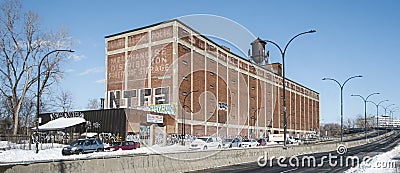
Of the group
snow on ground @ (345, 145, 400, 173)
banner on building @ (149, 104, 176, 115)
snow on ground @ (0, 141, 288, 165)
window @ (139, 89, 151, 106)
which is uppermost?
window @ (139, 89, 151, 106)

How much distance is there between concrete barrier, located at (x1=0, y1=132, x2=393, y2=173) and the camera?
1265 centimetres

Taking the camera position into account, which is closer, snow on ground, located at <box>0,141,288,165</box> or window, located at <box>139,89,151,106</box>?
snow on ground, located at <box>0,141,288,165</box>

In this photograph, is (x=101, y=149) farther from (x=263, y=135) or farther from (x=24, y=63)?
(x=263, y=135)

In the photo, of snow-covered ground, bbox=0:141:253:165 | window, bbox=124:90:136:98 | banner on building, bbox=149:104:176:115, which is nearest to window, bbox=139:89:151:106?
window, bbox=124:90:136:98

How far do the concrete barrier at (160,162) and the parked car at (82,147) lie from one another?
1713cm

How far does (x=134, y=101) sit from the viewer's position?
6894 centimetres

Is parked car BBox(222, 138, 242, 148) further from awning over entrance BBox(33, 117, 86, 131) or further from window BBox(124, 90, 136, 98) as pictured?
awning over entrance BBox(33, 117, 86, 131)

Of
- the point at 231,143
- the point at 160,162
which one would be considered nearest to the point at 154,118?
the point at 231,143

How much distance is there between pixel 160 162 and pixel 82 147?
2109cm

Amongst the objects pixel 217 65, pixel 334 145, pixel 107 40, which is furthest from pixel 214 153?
pixel 107 40

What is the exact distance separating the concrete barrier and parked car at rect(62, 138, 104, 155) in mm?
17127

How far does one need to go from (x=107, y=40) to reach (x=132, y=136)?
25.7 meters

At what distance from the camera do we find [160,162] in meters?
18.0

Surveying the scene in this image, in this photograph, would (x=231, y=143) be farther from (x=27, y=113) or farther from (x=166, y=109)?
(x=27, y=113)
